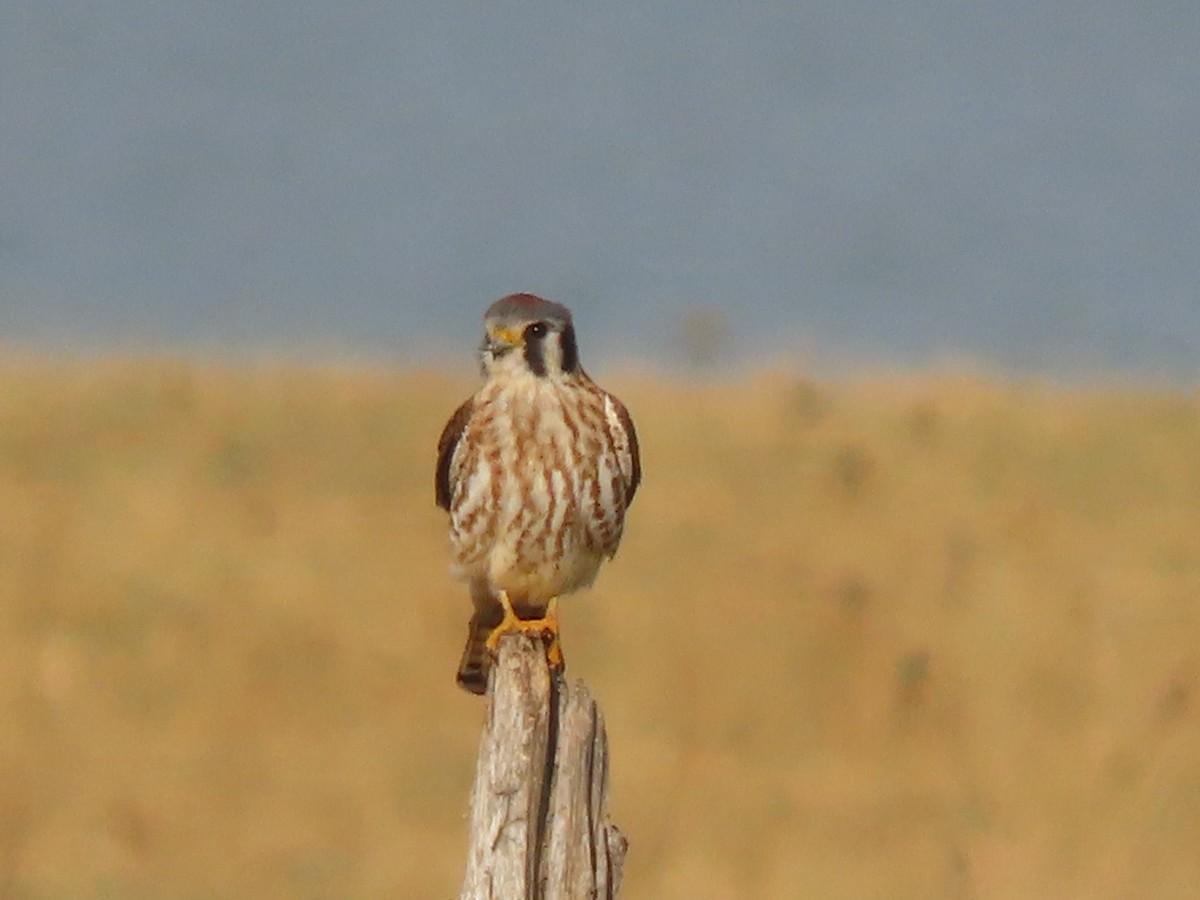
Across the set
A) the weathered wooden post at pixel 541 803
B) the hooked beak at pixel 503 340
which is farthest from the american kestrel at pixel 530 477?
the weathered wooden post at pixel 541 803

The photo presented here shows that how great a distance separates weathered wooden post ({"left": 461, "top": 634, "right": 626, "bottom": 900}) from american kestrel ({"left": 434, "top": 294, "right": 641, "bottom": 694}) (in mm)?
1258

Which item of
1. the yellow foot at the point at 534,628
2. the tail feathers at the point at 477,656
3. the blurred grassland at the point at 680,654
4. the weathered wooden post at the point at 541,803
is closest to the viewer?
the weathered wooden post at the point at 541,803

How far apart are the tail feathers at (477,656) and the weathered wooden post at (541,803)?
1394 mm

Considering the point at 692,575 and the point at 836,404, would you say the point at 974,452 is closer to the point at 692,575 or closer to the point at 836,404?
the point at 836,404

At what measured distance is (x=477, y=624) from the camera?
460cm

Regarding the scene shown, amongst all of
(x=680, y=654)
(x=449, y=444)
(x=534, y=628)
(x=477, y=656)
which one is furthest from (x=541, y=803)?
(x=680, y=654)

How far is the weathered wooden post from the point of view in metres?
2.83

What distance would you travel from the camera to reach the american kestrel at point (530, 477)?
4.37 m

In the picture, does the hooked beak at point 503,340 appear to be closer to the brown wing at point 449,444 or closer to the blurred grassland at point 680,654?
the brown wing at point 449,444

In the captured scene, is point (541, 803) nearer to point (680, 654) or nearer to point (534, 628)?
point (534, 628)

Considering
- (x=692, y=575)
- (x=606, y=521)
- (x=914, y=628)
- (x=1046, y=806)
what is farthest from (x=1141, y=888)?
(x=606, y=521)

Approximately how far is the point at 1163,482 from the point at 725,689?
7.94 ft

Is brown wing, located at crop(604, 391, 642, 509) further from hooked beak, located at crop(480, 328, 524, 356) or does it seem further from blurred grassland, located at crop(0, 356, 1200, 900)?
blurred grassland, located at crop(0, 356, 1200, 900)

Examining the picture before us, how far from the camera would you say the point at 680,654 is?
24.7 ft
